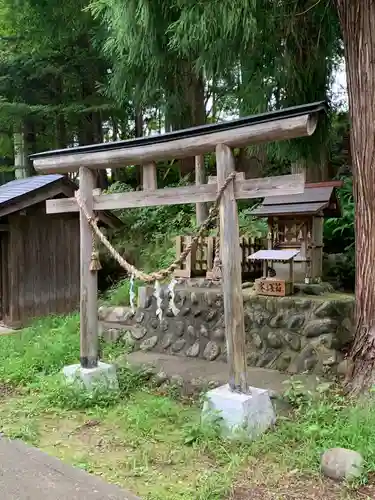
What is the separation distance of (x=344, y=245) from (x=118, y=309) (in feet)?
14.1

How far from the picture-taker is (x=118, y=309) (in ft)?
27.2

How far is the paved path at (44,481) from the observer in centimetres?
342

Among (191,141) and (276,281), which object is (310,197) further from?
(191,141)

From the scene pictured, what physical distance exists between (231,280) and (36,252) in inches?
250

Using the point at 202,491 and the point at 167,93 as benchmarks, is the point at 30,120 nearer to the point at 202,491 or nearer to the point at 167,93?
the point at 167,93

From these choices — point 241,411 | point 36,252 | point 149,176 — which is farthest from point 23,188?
point 241,411

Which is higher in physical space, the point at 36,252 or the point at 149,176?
the point at 149,176

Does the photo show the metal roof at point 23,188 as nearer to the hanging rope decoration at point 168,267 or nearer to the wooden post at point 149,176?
the hanging rope decoration at point 168,267

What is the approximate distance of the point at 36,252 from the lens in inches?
385

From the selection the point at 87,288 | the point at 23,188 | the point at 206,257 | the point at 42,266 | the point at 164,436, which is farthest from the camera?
the point at 42,266

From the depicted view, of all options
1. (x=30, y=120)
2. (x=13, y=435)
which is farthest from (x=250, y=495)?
(x=30, y=120)

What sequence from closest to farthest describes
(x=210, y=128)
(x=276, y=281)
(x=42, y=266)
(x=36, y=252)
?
(x=210, y=128) → (x=276, y=281) → (x=36, y=252) → (x=42, y=266)

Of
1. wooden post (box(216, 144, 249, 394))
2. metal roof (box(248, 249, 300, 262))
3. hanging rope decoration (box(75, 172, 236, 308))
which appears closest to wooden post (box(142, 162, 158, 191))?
hanging rope decoration (box(75, 172, 236, 308))

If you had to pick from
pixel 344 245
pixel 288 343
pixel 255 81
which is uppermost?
pixel 255 81
